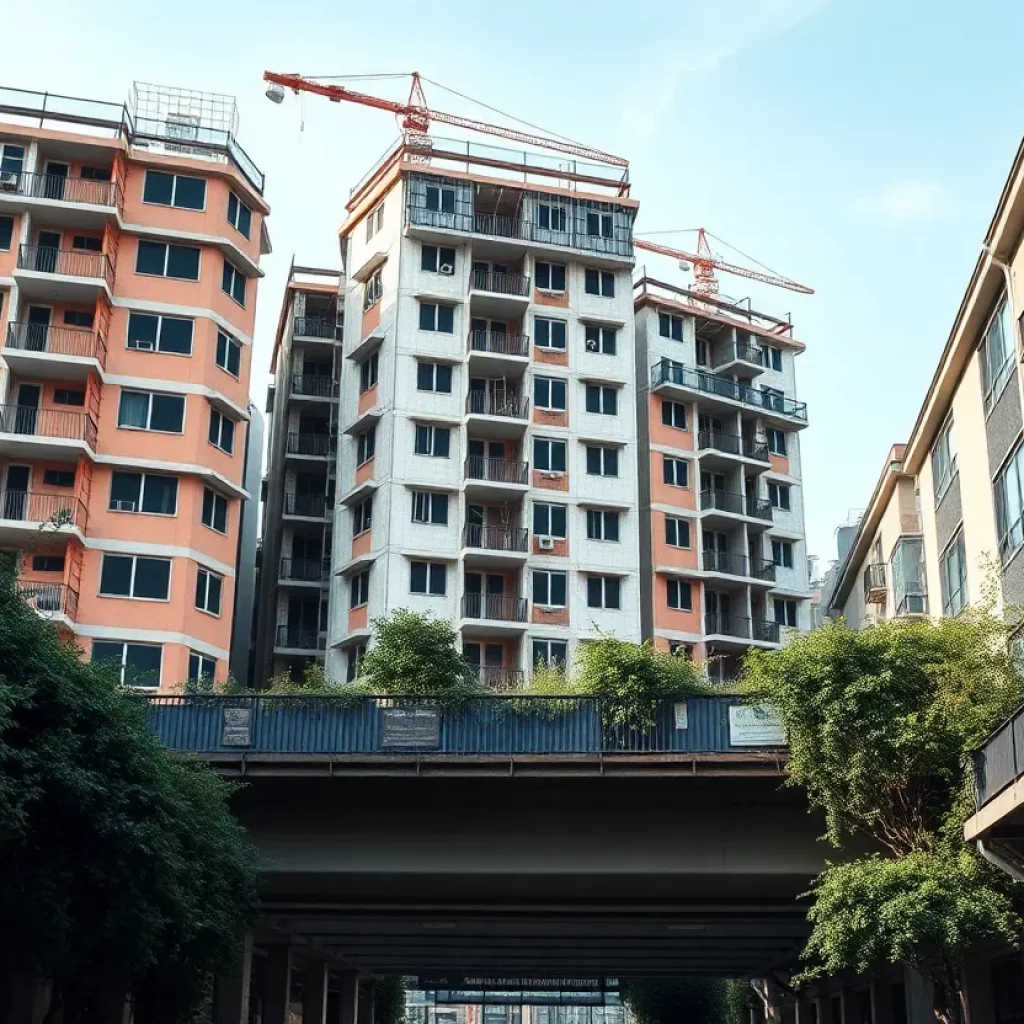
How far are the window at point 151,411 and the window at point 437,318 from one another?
38.4 ft

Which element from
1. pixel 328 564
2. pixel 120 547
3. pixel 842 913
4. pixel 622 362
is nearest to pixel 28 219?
pixel 120 547

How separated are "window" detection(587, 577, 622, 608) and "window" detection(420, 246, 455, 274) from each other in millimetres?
13838

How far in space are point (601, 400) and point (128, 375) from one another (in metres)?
19.5

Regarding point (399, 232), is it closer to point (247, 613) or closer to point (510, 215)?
point (510, 215)

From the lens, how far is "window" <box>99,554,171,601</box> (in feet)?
153

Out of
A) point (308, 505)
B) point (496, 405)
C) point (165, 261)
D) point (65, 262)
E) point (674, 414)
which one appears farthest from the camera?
point (674, 414)

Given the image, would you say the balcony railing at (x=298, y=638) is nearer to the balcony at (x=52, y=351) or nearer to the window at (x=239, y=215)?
the balcony at (x=52, y=351)

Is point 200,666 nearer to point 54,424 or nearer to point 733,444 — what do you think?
point 54,424

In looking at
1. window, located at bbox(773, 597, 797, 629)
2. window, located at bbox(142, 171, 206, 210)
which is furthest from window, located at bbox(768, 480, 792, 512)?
window, located at bbox(142, 171, 206, 210)

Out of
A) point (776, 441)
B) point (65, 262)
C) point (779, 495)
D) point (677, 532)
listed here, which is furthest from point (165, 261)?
point (779, 495)

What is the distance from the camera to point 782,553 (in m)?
67.2

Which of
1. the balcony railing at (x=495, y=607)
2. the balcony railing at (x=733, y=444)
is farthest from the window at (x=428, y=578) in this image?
the balcony railing at (x=733, y=444)

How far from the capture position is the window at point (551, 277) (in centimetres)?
5947

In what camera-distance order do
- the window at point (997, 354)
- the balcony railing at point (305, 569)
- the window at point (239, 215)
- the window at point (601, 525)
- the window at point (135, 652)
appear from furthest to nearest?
1. the balcony railing at point (305, 569)
2. the window at point (601, 525)
3. the window at point (239, 215)
4. the window at point (135, 652)
5. the window at point (997, 354)
